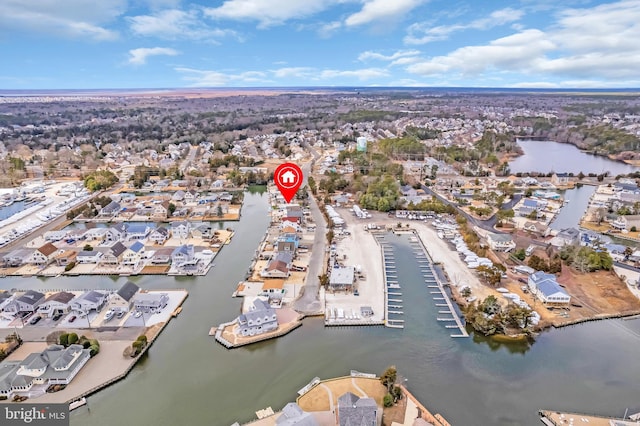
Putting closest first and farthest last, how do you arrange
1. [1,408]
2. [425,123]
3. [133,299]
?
[1,408], [133,299], [425,123]

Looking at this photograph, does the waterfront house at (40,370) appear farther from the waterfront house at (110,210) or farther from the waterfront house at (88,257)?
the waterfront house at (110,210)

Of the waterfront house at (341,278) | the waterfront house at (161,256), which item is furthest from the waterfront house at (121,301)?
the waterfront house at (341,278)

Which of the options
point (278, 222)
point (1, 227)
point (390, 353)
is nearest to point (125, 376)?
point (390, 353)

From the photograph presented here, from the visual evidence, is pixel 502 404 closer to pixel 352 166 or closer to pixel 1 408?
pixel 1 408

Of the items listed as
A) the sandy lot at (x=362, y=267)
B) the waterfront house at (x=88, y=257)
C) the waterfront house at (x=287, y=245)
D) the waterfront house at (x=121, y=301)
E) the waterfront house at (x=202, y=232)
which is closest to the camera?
the waterfront house at (x=121, y=301)

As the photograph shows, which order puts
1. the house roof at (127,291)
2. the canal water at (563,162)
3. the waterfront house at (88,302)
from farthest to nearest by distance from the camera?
the canal water at (563,162)
the house roof at (127,291)
the waterfront house at (88,302)

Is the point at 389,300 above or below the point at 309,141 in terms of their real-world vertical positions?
below
